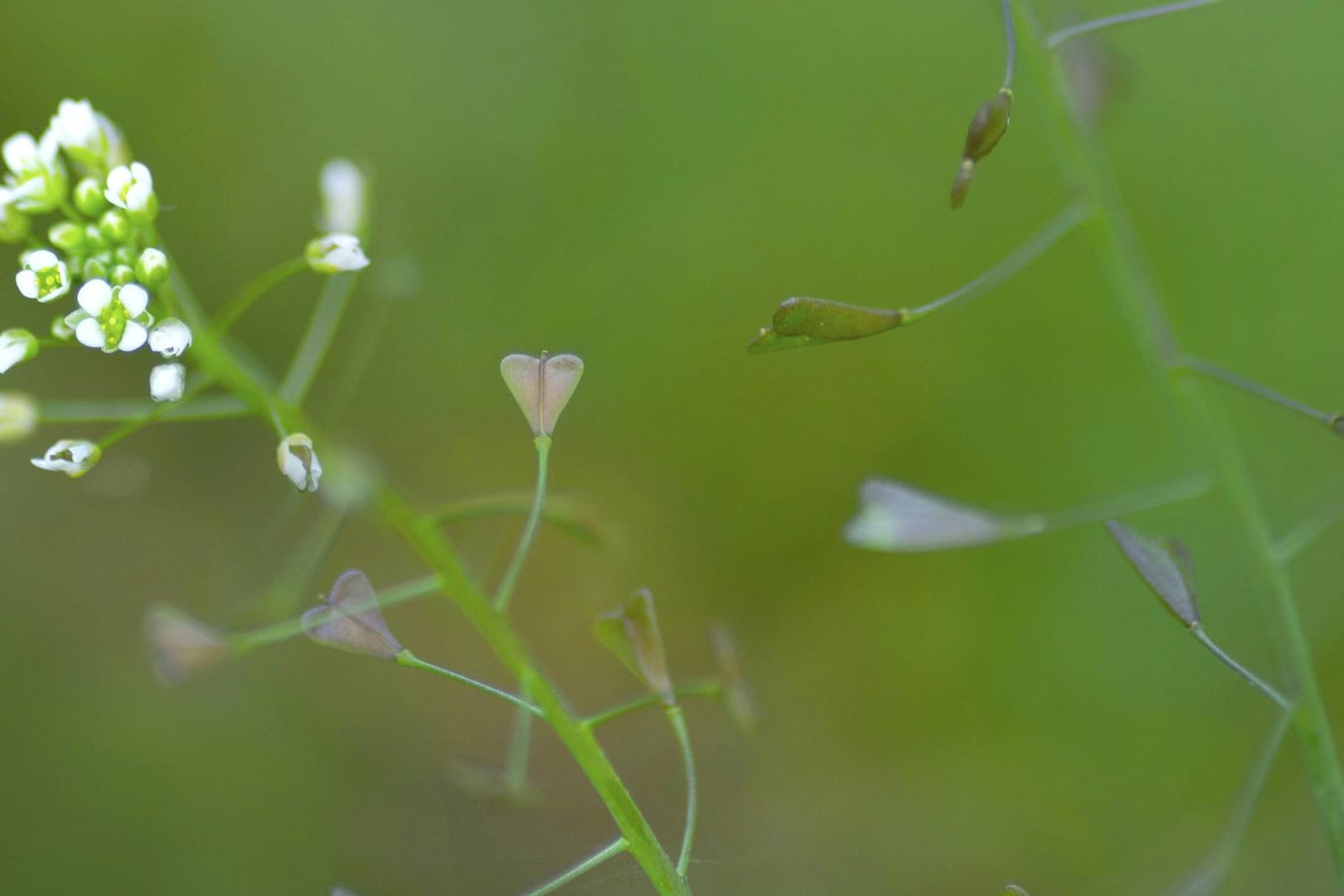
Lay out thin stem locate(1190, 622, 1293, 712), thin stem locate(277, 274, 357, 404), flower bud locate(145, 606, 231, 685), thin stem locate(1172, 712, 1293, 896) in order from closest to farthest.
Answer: thin stem locate(1190, 622, 1293, 712)
thin stem locate(1172, 712, 1293, 896)
flower bud locate(145, 606, 231, 685)
thin stem locate(277, 274, 357, 404)

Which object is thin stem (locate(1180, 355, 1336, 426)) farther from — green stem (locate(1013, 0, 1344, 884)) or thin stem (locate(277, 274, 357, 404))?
thin stem (locate(277, 274, 357, 404))

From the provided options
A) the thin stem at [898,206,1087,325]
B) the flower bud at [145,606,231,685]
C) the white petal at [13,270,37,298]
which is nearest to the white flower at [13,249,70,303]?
the white petal at [13,270,37,298]

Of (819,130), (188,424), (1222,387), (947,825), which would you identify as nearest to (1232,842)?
(947,825)

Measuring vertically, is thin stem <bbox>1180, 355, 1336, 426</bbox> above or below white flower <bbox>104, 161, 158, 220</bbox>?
below

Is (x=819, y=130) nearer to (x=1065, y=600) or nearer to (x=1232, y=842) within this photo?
(x=1065, y=600)

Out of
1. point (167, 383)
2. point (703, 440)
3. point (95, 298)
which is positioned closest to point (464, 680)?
point (167, 383)

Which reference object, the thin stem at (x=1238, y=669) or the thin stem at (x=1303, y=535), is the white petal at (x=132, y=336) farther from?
the thin stem at (x=1303, y=535)

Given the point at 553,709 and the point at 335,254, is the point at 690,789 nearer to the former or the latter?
the point at 553,709
